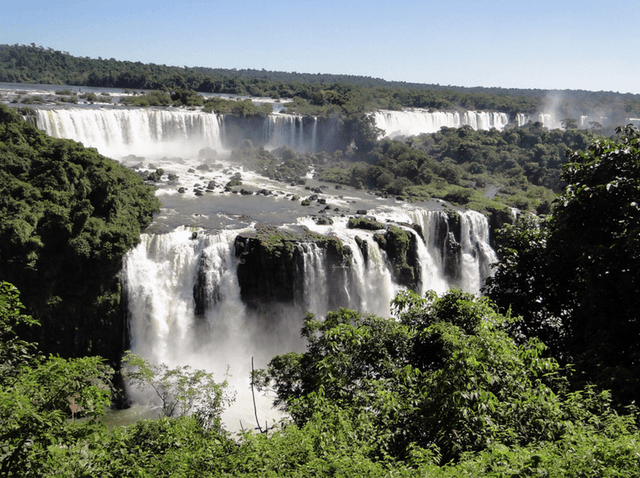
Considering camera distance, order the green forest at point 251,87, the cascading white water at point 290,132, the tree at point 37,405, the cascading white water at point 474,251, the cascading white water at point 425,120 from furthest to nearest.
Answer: the green forest at point 251,87 < the cascading white water at point 425,120 < the cascading white water at point 290,132 < the cascading white water at point 474,251 < the tree at point 37,405

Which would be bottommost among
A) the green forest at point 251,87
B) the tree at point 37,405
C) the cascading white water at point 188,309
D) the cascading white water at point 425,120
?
the cascading white water at point 188,309

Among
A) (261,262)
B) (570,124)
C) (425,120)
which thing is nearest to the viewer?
(261,262)

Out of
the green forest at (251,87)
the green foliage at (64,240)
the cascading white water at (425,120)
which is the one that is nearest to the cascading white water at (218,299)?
the green foliage at (64,240)

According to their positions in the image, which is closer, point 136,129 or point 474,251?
point 474,251

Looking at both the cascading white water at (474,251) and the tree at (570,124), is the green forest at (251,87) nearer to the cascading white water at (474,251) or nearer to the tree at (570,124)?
the tree at (570,124)

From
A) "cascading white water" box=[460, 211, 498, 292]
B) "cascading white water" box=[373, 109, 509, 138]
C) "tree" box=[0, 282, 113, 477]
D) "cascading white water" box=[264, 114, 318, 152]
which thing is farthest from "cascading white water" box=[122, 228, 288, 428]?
"cascading white water" box=[373, 109, 509, 138]

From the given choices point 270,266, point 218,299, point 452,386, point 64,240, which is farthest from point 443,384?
point 64,240

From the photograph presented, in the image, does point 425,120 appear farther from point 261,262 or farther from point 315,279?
point 261,262

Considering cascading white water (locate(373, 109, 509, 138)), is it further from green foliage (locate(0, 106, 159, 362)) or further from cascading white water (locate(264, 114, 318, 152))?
green foliage (locate(0, 106, 159, 362))
